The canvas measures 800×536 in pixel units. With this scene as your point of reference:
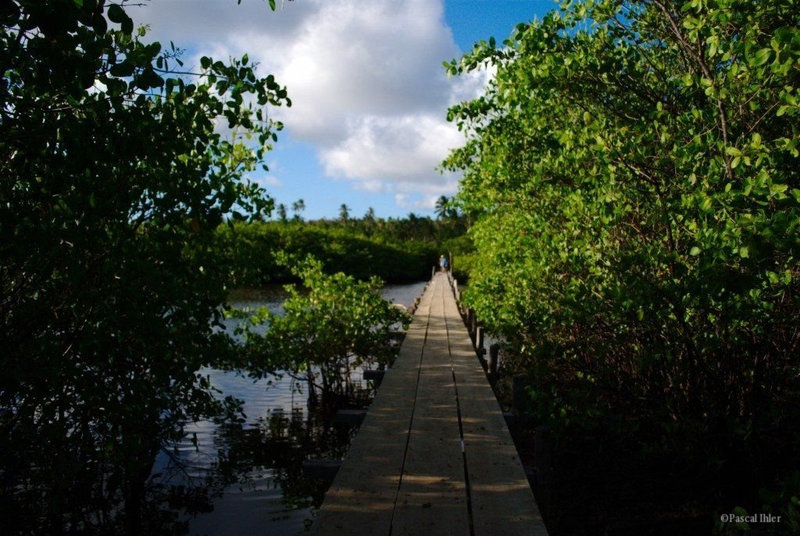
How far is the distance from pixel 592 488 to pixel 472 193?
417cm

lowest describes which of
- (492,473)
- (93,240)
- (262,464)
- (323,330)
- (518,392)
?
(262,464)

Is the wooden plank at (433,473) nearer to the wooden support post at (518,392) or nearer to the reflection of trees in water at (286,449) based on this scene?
the wooden support post at (518,392)

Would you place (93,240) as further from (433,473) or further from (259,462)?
(259,462)

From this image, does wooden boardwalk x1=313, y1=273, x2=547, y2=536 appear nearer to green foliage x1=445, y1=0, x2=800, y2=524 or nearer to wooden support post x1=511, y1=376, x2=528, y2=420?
wooden support post x1=511, y1=376, x2=528, y2=420

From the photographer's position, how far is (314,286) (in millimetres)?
10805

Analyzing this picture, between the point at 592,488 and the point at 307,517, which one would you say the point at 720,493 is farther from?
the point at 307,517

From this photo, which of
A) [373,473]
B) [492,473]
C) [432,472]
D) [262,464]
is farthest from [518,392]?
[262,464]

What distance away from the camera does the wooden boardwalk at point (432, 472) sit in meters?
3.49

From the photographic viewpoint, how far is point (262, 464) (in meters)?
8.91

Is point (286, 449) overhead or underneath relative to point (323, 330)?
underneath

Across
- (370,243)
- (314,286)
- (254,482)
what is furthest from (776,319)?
(370,243)

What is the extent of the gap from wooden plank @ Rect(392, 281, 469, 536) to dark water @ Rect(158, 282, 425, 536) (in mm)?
2138

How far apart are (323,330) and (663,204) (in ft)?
20.9

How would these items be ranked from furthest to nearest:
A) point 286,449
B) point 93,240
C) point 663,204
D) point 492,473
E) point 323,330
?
1. point 323,330
2. point 286,449
3. point 663,204
4. point 492,473
5. point 93,240
